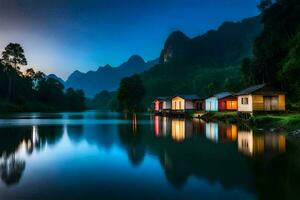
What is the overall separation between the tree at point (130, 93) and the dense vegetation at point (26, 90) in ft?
120

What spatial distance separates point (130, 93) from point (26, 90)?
46382mm

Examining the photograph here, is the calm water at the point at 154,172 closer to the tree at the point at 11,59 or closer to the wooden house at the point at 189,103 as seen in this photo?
the wooden house at the point at 189,103

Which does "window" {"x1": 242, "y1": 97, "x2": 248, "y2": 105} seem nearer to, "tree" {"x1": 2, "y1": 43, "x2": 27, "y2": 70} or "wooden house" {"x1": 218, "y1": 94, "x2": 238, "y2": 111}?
"wooden house" {"x1": 218, "y1": 94, "x2": 238, "y2": 111}

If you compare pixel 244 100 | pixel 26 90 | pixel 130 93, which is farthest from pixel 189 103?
pixel 26 90

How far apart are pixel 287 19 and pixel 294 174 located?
49241mm

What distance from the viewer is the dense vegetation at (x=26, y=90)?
362 ft

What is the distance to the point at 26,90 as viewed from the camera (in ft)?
425

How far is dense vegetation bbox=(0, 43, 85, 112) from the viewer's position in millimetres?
110450

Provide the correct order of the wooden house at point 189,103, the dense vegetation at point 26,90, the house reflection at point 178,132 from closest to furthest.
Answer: the house reflection at point 178,132 < the wooden house at point 189,103 < the dense vegetation at point 26,90

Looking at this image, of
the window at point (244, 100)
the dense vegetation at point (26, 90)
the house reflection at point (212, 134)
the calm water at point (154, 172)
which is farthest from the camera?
the dense vegetation at point (26, 90)

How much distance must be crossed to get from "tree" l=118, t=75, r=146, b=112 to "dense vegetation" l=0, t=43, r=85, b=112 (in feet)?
120

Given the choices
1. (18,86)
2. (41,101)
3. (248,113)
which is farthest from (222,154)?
(41,101)

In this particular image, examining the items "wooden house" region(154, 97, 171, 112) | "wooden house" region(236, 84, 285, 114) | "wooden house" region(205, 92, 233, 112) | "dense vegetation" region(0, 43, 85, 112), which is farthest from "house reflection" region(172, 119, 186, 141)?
"dense vegetation" region(0, 43, 85, 112)

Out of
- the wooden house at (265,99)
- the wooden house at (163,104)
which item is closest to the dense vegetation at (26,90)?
the wooden house at (163,104)
